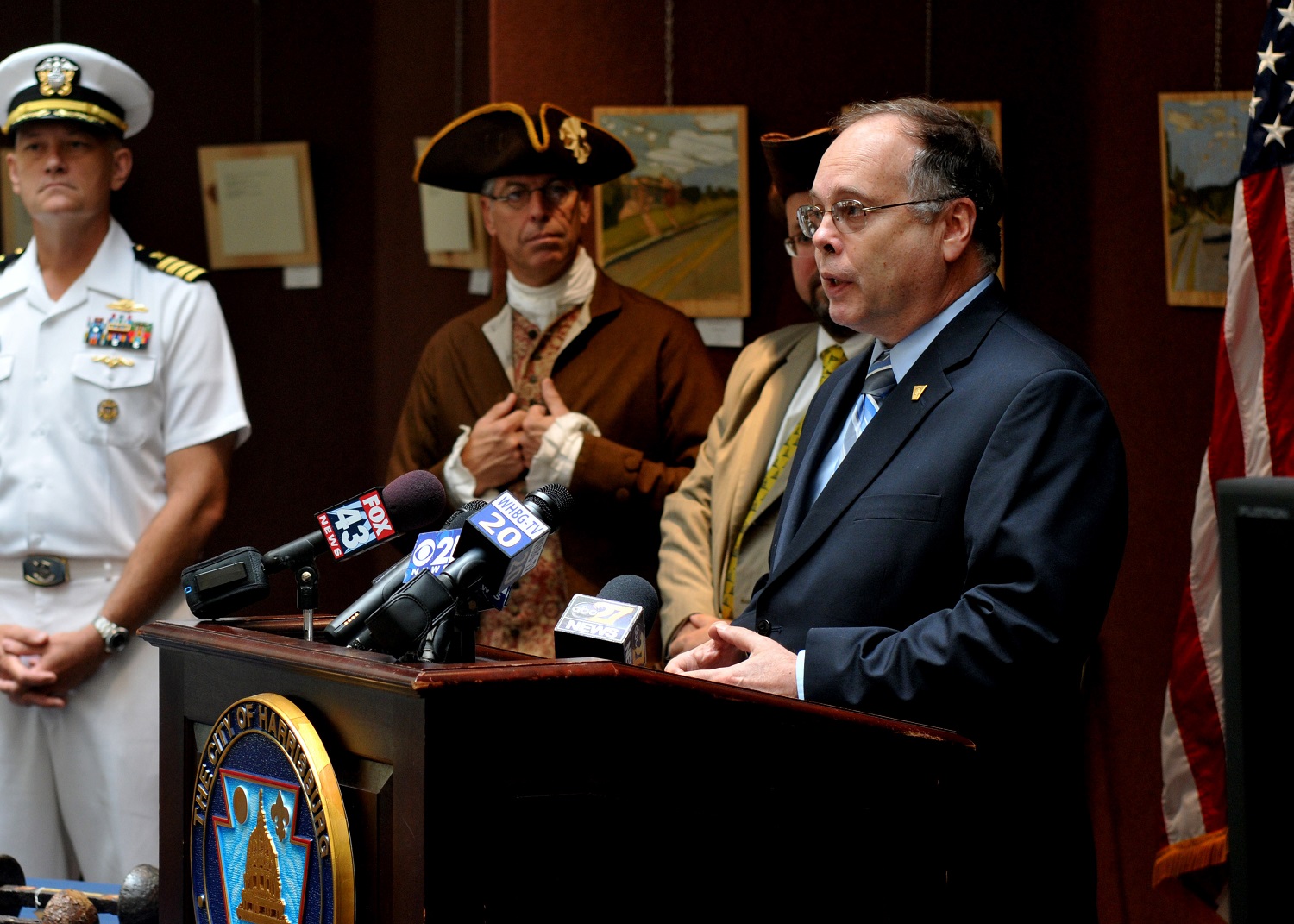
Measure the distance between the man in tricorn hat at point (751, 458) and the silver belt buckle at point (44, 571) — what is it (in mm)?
1420

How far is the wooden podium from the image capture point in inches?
52.0

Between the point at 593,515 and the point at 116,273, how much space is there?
1.33 m

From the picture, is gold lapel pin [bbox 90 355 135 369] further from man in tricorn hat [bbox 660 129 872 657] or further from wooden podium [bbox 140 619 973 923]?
wooden podium [bbox 140 619 973 923]

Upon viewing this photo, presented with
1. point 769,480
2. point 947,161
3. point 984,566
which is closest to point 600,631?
point 984,566

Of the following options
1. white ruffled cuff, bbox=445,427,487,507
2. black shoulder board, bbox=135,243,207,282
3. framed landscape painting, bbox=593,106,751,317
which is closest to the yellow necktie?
white ruffled cuff, bbox=445,427,487,507

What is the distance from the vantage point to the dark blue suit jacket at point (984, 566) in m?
1.68

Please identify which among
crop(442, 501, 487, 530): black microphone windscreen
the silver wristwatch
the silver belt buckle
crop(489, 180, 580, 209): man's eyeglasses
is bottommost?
the silver wristwatch

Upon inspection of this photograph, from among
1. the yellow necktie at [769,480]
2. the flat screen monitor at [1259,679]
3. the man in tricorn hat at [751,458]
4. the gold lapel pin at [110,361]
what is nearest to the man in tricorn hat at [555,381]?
the man in tricorn hat at [751,458]

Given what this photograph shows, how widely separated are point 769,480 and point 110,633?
155 centimetres

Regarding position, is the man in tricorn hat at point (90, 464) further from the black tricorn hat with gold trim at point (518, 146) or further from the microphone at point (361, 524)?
the microphone at point (361, 524)

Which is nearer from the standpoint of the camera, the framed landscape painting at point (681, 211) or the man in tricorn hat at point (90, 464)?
the man in tricorn hat at point (90, 464)

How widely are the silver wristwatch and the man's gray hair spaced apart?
2128 millimetres

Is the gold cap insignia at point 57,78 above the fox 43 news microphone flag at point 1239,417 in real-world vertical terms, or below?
above

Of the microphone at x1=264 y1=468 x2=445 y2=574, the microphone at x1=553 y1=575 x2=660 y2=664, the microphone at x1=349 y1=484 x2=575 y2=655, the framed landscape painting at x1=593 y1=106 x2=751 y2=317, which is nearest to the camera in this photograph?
the microphone at x1=349 y1=484 x2=575 y2=655
